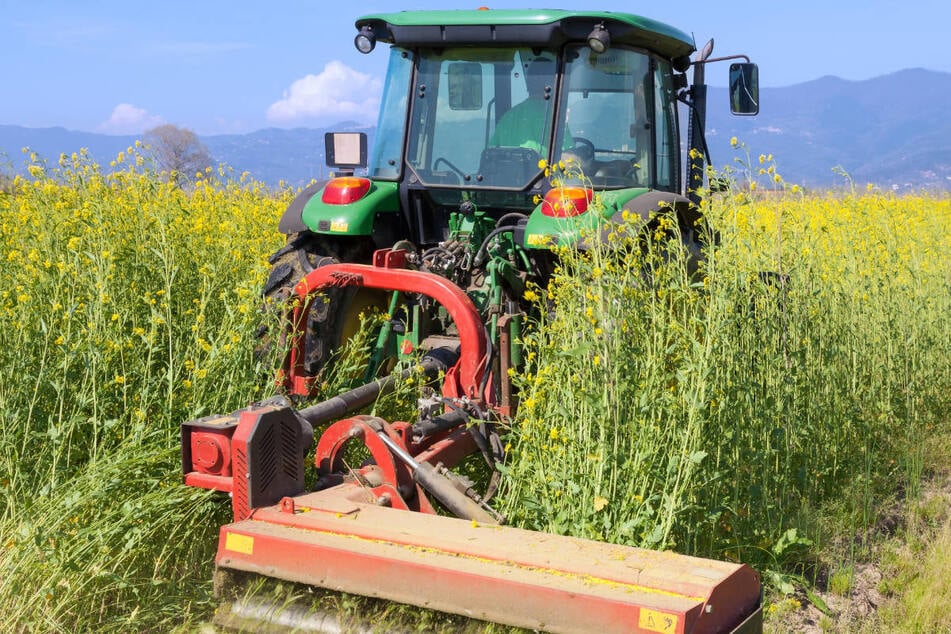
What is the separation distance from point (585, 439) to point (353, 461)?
1.26m

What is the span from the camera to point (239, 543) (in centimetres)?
293

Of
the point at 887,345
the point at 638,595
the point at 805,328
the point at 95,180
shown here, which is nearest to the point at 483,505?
the point at 638,595

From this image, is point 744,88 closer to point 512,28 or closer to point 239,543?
point 512,28

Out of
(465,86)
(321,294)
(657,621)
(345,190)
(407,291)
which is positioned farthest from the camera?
(465,86)

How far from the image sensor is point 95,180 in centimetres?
599

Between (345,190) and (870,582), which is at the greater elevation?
(345,190)

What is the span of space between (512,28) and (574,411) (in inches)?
86.7

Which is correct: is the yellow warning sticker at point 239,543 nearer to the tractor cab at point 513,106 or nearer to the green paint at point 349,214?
the green paint at point 349,214

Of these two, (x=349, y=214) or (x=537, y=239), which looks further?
(x=349, y=214)

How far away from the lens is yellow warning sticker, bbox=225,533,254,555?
2.92 m

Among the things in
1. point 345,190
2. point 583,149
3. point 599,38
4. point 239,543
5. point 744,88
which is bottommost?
point 239,543

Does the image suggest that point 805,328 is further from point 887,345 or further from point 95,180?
point 95,180

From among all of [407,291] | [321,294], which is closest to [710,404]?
[407,291]

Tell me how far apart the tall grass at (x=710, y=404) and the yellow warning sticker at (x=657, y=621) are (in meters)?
0.71
